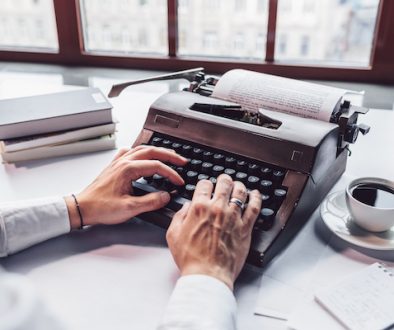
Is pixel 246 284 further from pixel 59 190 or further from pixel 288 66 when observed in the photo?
pixel 288 66

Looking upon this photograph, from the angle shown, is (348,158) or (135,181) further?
(348,158)

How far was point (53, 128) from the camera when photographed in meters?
1.18

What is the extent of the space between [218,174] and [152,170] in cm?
13

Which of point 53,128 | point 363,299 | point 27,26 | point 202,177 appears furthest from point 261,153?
point 27,26

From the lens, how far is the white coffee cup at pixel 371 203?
0.80 m

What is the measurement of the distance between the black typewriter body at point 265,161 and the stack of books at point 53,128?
186 mm

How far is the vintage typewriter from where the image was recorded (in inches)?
32.9

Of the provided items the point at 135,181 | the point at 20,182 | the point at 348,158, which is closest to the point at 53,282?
the point at 135,181

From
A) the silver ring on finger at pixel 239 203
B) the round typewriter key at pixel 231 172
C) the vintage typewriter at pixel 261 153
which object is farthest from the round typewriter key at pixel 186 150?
the silver ring on finger at pixel 239 203

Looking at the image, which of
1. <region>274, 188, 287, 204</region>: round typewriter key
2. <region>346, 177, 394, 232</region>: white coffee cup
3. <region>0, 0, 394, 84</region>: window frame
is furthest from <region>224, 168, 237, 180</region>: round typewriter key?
<region>0, 0, 394, 84</region>: window frame

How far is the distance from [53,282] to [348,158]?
764 mm

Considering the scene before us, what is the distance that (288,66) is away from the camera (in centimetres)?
167

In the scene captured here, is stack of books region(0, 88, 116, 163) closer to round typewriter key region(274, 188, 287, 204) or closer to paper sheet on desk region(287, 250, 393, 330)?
round typewriter key region(274, 188, 287, 204)

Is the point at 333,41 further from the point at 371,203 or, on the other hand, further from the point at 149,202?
the point at 149,202
